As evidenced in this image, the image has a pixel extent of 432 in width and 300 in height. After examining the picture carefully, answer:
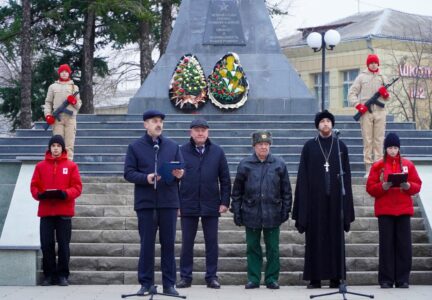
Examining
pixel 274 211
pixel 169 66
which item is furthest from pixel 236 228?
pixel 169 66

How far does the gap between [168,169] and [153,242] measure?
34.3 inches

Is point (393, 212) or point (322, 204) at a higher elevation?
point (322, 204)

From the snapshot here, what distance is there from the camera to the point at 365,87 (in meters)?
18.7

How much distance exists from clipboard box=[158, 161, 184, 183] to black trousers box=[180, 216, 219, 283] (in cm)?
157

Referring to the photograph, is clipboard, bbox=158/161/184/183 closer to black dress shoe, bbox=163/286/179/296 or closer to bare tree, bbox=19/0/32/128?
black dress shoe, bbox=163/286/179/296

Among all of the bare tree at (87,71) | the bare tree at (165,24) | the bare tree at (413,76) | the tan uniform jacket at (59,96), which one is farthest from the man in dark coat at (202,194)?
the bare tree at (413,76)

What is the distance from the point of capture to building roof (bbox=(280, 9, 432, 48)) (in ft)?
170

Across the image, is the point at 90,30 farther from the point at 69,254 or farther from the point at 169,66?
the point at 69,254

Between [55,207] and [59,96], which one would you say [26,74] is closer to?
[59,96]

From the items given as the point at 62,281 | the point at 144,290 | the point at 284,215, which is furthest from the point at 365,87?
the point at 144,290

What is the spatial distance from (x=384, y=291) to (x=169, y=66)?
12664mm

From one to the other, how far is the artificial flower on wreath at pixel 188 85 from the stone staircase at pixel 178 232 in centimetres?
188

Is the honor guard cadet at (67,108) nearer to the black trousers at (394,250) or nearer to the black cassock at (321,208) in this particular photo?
the black cassock at (321,208)

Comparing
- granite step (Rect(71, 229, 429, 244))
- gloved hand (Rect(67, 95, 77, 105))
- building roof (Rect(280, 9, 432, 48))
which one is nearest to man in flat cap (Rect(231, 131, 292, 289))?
granite step (Rect(71, 229, 429, 244))
